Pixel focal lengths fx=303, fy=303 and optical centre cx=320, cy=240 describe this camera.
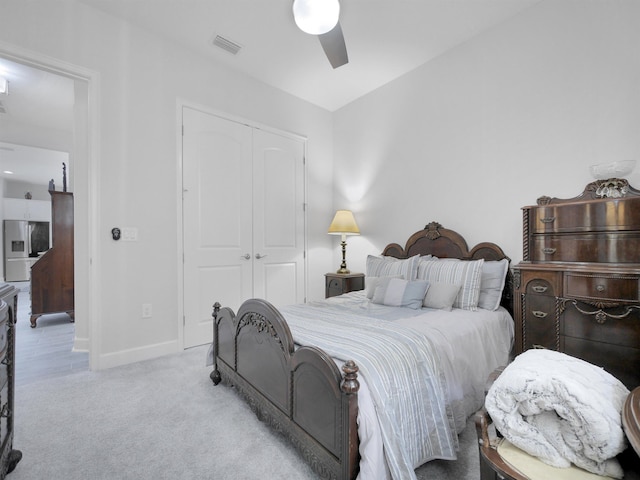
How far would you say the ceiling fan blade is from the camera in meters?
1.87

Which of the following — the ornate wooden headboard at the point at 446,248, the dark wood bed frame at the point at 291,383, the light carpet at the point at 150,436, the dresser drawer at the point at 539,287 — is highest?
the ornate wooden headboard at the point at 446,248

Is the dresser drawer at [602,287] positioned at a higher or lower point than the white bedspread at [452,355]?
higher

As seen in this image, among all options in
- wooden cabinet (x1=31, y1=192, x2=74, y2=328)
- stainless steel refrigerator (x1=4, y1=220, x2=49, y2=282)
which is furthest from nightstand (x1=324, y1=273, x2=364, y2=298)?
stainless steel refrigerator (x1=4, y1=220, x2=49, y2=282)

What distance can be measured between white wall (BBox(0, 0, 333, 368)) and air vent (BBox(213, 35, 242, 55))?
0.29 m

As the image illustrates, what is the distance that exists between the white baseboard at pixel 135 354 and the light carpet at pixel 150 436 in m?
0.20

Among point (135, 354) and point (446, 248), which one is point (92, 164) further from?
point (446, 248)

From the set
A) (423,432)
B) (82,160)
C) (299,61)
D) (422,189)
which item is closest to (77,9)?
(82,160)

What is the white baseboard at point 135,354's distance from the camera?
2.60m

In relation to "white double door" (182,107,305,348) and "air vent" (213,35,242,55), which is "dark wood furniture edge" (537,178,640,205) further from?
"air vent" (213,35,242,55)

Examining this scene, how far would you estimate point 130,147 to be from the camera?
2.75m

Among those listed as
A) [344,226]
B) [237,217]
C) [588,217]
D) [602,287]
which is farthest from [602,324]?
[237,217]

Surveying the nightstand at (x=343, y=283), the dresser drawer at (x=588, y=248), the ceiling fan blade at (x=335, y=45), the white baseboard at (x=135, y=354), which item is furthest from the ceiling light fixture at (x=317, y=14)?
the white baseboard at (x=135, y=354)

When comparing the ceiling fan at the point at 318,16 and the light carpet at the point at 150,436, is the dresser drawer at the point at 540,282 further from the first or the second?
the ceiling fan at the point at 318,16

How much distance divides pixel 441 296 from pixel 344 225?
5.51 ft
